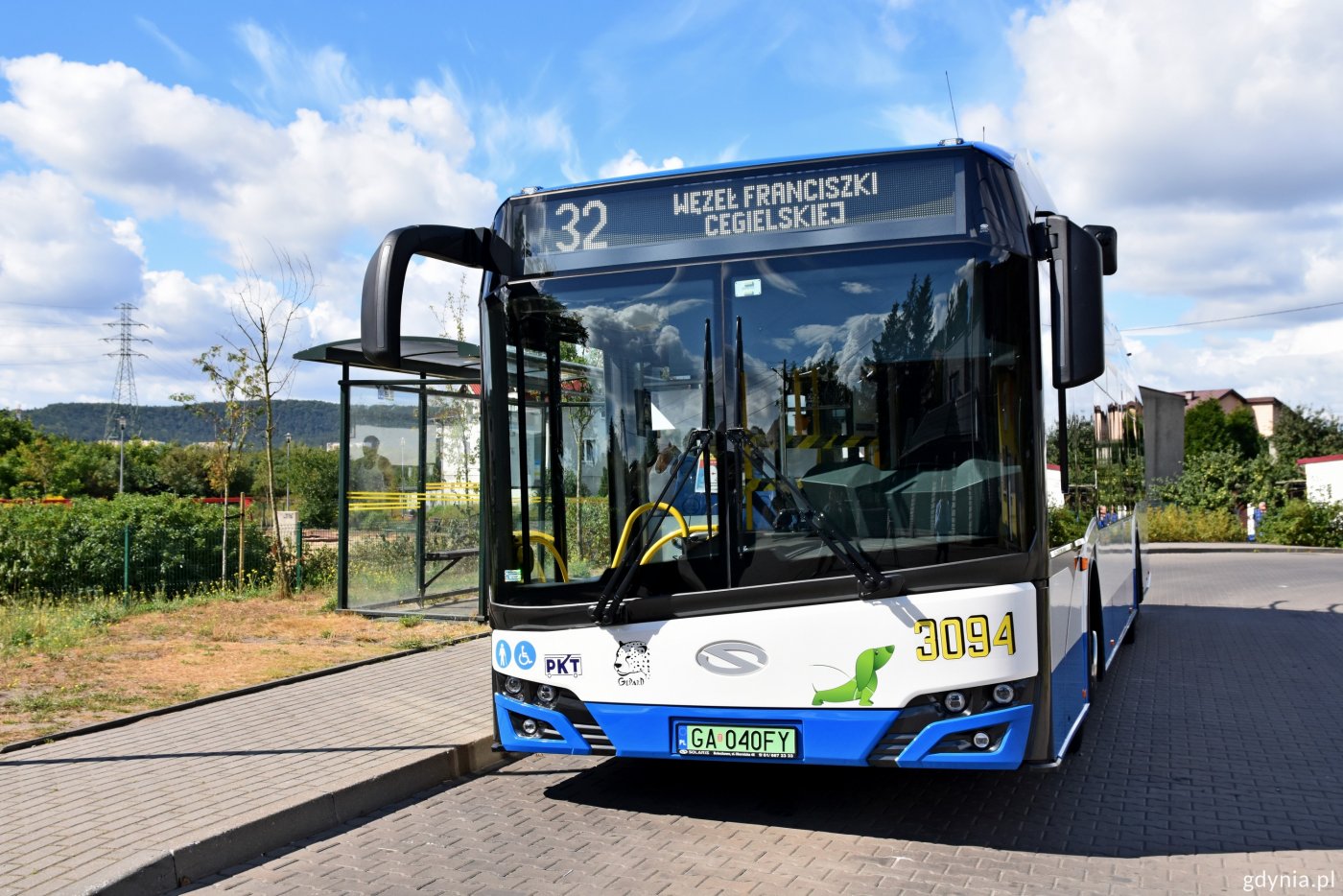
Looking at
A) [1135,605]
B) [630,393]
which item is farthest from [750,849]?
[1135,605]

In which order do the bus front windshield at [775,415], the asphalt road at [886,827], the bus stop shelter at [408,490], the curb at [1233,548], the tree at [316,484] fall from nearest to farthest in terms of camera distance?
the asphalt road at [886,827], the bus front windshield at [775,415], the bus stop shelter at [408,490], the tree at [316,484], the curb at [1233,548]

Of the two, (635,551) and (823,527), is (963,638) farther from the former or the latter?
(635,551)

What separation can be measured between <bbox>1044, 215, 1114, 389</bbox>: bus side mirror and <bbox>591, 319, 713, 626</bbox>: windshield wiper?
1.64m

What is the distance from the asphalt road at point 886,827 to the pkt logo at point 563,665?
31.4 inches

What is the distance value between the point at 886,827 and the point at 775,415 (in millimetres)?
2135

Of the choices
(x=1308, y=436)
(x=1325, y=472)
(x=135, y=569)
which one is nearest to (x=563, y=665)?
(x=135, y=569)

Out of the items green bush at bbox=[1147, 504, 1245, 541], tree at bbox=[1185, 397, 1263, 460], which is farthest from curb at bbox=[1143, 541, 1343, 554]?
tree at bbox=[1185, 397, 1263, 460]

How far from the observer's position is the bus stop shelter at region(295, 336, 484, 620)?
14.2 m

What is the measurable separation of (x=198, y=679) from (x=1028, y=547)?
23.5ft

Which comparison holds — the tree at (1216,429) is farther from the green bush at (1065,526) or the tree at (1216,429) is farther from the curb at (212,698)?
the green bush at (1065,526)

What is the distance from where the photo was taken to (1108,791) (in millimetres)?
6582

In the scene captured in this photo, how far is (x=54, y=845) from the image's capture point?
5289 millimetres

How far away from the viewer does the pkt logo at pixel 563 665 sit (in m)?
5.81

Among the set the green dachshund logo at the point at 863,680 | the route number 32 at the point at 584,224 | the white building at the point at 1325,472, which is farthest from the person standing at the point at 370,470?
the white building at the point at 1325,472
